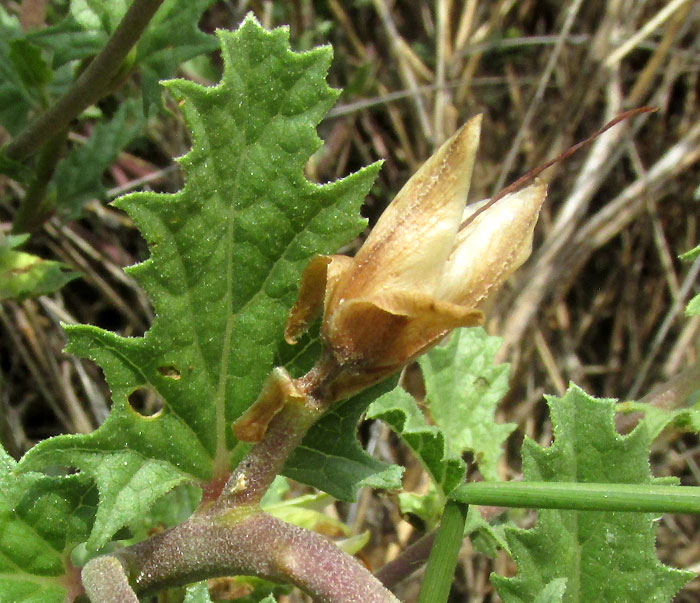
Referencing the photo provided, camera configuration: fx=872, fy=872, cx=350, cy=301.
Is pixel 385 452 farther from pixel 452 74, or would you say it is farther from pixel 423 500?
→ pixel 452 74

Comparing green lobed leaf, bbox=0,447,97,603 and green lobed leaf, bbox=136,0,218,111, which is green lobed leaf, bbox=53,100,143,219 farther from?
green lobed leaf, bbox=0,447,97,603

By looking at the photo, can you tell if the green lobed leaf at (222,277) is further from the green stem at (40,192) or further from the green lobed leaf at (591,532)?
the green stem at (40,192)

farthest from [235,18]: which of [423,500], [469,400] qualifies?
[423,500]

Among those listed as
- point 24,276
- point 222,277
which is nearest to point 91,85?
point 24,276

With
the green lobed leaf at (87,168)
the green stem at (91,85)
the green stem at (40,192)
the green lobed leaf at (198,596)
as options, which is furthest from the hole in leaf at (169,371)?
the green lobed leaf at (87,168)

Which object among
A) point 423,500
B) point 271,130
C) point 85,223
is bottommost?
point 423,500
